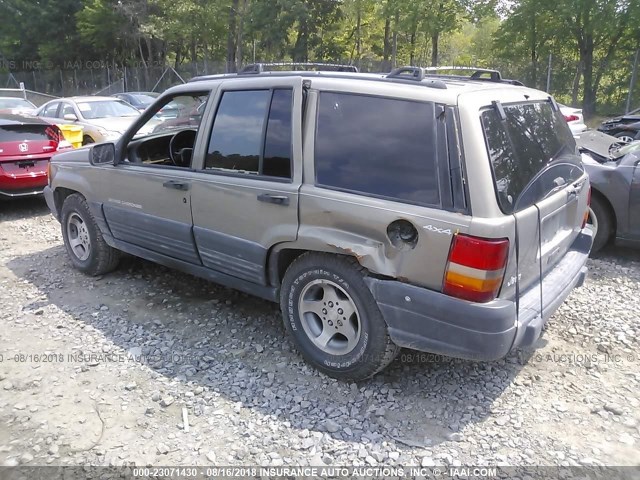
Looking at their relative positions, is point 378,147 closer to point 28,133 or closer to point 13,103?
point 28,133

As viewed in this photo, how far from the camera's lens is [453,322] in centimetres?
273

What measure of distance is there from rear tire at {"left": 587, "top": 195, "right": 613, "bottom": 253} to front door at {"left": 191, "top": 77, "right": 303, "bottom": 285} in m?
3.88

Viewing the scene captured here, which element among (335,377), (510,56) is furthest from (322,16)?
(335,377)

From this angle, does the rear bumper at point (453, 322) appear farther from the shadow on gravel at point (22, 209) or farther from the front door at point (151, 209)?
the shadow on gravel at point (22, 209)

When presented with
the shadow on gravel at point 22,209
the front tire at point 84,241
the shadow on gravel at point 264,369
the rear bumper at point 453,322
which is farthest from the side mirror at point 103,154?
the shadow on gravel at point 22,209

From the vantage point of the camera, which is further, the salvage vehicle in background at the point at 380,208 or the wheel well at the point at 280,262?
the wheel well at the point at 280,262

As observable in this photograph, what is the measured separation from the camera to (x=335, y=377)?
130 inches

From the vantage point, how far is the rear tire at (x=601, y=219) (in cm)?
549

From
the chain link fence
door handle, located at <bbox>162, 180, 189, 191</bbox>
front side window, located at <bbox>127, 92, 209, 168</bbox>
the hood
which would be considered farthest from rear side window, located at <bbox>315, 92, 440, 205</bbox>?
the chain link fence

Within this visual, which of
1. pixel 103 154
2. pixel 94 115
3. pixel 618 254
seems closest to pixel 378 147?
pixel 103 154

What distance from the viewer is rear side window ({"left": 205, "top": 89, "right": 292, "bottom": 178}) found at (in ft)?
11.1

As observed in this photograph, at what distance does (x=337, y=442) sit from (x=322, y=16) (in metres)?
34.0

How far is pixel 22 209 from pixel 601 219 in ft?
27.1

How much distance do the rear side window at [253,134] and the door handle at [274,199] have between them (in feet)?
0.49
